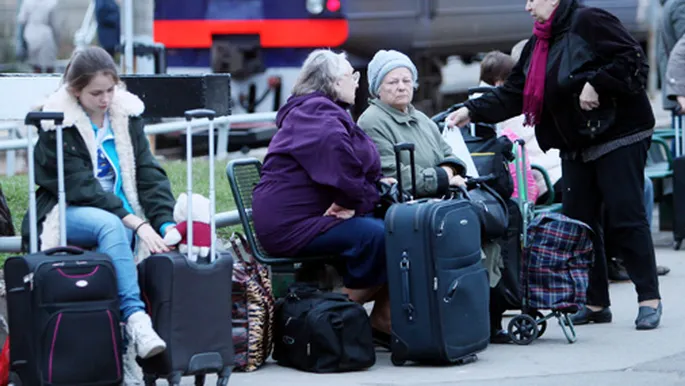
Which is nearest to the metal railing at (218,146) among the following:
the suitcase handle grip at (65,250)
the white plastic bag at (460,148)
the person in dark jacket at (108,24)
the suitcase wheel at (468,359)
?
the suitcase handle grip at (65,250)

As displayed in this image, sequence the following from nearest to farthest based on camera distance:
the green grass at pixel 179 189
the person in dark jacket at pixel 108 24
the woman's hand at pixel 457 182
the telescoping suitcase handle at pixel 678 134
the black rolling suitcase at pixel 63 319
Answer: the black rolling suitcase at pixel 63 319 < the woman's hand at pixel 457 182 < the green grass at pixel 179 189 < the telescoping suitcase handle at pixel 678 134 < the person in dark jacket at pixel 108 24

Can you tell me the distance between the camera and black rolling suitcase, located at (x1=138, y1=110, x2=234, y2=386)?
5641mm

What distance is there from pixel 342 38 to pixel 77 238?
9681 mm

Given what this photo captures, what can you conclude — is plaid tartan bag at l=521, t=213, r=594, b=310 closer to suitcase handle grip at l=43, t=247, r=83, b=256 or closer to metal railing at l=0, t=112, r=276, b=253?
metal railing at l=0, t=112, r=276, b=253

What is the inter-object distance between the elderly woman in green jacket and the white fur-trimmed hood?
1.44 metres

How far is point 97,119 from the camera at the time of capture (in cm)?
601

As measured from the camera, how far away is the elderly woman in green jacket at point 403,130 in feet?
22.9

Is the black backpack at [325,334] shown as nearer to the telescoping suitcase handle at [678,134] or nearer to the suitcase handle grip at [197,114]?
the suitcase handle grip at [197,114]

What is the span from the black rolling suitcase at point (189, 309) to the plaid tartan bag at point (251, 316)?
472mm

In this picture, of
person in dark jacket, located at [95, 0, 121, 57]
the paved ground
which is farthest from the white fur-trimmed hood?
person in dark jacket, located at [95, 0, 121, 57]

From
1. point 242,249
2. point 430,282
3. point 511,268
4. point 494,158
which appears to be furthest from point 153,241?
point 494,158

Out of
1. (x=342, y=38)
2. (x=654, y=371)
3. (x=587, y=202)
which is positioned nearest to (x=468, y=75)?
(x=342, y=38)

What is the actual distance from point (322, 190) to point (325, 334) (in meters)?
0.74

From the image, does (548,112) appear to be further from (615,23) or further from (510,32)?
(510,32)
